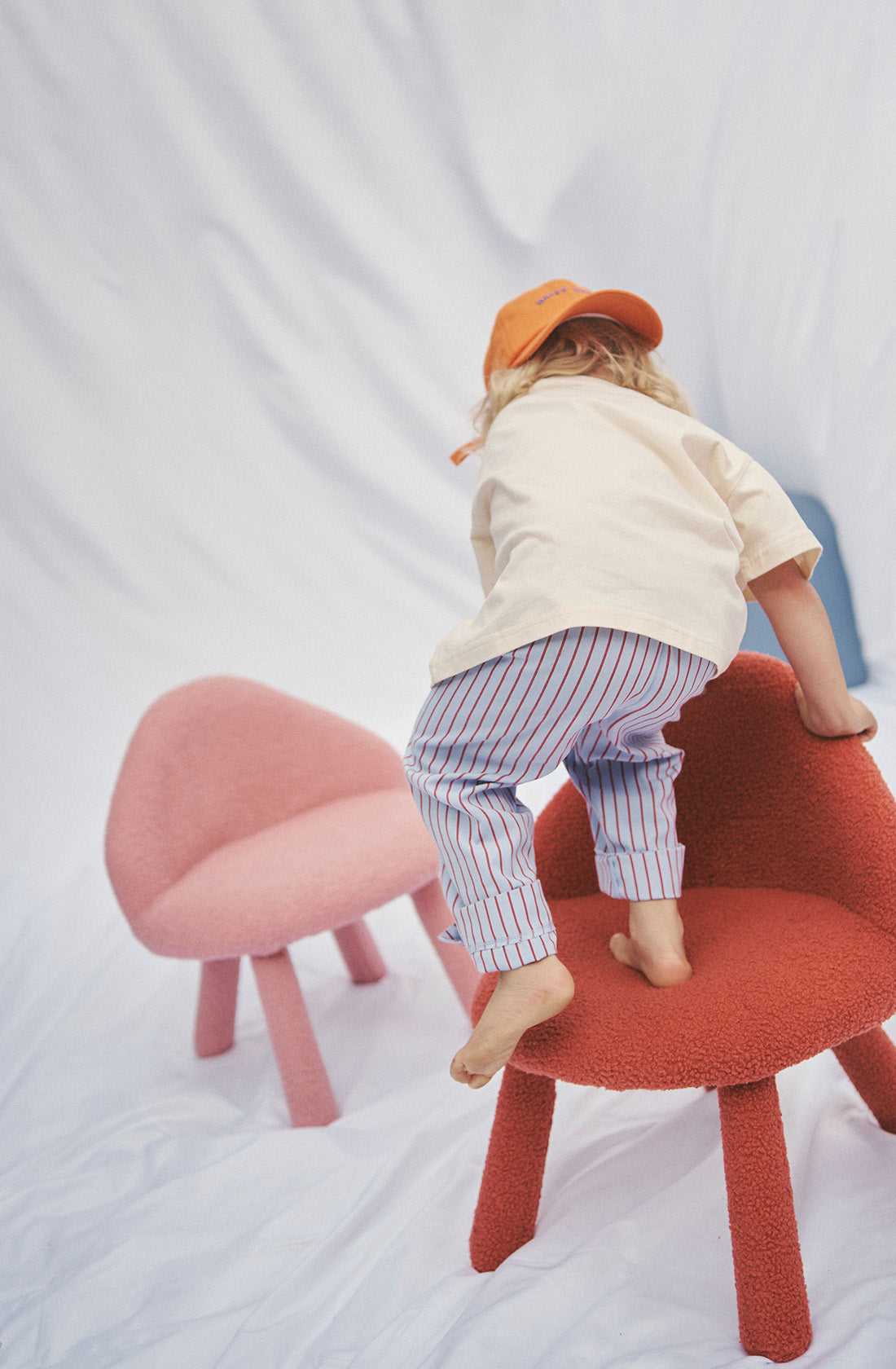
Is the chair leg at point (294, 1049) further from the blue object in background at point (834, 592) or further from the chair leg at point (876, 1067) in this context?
the blue object in background at point (834, 592)

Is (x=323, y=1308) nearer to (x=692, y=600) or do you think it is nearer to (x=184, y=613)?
(x=692, y=600)

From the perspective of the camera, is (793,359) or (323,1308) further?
(793,359)

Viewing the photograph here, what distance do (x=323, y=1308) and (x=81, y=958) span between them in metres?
1.11

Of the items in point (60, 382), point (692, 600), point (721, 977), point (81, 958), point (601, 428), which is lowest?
point (81, 958)

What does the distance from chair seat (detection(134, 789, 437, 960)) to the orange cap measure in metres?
0.64

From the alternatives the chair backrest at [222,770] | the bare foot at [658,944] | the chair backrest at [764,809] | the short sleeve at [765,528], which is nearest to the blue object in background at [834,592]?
the chair backrest at [222,770]

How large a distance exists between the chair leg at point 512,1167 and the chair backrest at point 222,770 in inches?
27.5

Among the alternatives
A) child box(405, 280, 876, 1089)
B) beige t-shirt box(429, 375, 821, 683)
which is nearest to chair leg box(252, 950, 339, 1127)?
child box(405, 280, 876, 1089)

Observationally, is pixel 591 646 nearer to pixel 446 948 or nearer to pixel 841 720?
pixel 841 720

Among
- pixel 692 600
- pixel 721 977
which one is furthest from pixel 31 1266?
pixel 692 600

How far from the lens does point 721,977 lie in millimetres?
932

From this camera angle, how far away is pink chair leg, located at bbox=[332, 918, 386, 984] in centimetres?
184

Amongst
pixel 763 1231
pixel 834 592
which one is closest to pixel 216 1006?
pixel 763 1231

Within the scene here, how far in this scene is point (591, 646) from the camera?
90 centimetres
